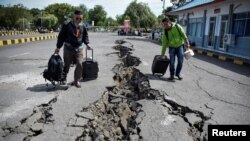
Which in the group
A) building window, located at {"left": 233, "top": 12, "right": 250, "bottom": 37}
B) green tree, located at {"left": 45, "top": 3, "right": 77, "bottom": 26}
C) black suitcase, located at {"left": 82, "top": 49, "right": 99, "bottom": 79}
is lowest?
black suitcase, located at {"left": 82, "top": 49, "right": 99, "bottom": 79}

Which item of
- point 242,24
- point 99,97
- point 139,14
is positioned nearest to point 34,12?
point 139,14

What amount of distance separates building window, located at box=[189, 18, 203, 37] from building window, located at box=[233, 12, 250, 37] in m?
6.50

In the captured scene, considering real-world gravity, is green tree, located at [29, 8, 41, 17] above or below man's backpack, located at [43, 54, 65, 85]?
above

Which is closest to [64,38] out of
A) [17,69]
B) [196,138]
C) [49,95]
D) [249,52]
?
[49,95]

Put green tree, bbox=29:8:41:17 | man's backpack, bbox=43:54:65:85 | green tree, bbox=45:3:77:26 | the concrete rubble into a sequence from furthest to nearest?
green tree, bbox=29:8:41:17, green tree, bbox=45:3:77:26, man's backpack, bbox=43:54:65:85, the concrete rubble

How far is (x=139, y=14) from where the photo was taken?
232 feet

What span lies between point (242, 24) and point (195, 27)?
30.5ft

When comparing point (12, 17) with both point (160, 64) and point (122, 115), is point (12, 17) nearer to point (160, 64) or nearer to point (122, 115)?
point (160, 64)

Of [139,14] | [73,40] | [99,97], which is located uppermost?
[139,14]

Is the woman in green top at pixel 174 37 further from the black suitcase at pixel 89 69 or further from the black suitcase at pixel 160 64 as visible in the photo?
the black suitcase at pixel 89 69

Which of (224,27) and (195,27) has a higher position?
(195,27)

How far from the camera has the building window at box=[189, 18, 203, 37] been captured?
2319 centimetres

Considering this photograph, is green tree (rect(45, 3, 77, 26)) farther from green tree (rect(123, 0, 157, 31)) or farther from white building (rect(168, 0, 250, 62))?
white building (rect(168, 0, 250, 62))

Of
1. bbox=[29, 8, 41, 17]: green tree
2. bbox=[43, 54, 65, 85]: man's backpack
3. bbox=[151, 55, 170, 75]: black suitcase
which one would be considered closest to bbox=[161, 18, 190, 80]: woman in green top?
bbox=[151, 55, 170, 75]: black suitcase
